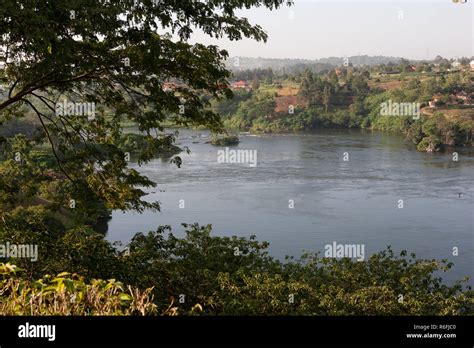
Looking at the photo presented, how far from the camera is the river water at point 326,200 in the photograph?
30.8 metres

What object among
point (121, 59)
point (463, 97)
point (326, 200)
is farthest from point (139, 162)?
point (463, 97)

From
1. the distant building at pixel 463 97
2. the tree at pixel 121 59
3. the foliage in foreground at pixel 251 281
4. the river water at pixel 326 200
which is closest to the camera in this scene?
the tree at pixel 121 59

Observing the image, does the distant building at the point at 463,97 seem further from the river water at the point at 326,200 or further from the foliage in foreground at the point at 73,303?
the foliage in foreground at the point at 73,303

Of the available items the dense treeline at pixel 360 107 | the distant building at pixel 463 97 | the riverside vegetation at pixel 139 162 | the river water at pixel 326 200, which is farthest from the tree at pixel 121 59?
the distant building at pixel 463 97

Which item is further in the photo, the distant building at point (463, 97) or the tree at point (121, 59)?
the distant building at point (463, 97)

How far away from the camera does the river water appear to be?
3078 cm

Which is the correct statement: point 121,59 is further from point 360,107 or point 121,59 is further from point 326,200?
point 360,107

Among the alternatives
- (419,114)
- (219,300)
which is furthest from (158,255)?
(419,114)

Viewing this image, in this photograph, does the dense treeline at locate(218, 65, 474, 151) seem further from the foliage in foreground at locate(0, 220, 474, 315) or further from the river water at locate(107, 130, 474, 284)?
the foliage in foreground at locate(0, 220, 474, 315)

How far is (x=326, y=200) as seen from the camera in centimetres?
3950

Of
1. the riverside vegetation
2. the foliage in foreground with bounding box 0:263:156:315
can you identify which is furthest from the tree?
the foliage in foreground with bounding box 0:263:156:315

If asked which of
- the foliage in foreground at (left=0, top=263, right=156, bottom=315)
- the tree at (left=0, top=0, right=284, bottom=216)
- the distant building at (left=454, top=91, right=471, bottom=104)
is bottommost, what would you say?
the foliage in foreground at (left=0, top=263, right=156, bottom=315)

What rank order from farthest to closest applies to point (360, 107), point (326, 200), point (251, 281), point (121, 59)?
point (360, 107) → point (326, 200) → point (251, 281) → point (121, 59)

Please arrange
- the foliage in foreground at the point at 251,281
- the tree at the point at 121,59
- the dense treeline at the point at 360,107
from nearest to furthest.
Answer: the tree at the point at 121,59 < the foliage in foreground at the point at 251,281 < the dense treeline at the point at 360,107
